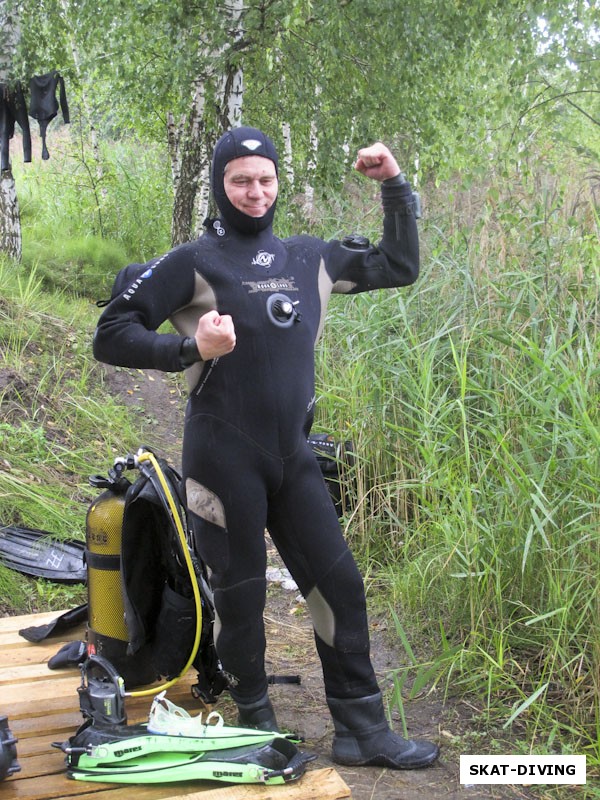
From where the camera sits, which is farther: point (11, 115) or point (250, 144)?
point (11, 115)

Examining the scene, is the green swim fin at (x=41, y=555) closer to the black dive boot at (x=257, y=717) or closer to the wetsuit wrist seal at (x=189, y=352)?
the black dive boot at (x=257, y=717)

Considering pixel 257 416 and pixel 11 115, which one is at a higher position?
pixel 11 115

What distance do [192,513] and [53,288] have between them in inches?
219

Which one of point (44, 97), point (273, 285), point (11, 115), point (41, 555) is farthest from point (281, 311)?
point (11, 115)

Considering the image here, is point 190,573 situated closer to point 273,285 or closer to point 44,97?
point 273,285

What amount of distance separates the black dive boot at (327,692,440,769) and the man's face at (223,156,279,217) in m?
1.55

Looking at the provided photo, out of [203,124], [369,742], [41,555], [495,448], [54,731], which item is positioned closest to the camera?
[369,742]

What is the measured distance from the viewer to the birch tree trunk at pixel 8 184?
757 centimetres

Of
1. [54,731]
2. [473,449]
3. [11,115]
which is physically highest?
[11,115]

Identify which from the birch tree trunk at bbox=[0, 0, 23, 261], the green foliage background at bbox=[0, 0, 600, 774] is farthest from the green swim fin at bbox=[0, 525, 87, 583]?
the birch tree trunk at bbox=[0, 0, 23, 261]

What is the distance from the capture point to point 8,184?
7980 mm

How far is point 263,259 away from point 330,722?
163cm

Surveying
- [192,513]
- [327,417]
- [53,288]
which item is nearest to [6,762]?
[192,513]

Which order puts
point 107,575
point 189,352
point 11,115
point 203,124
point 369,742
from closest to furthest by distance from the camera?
point 189,352 → point 369,742 → point 107,575 → point 203,124 → point 11,115
